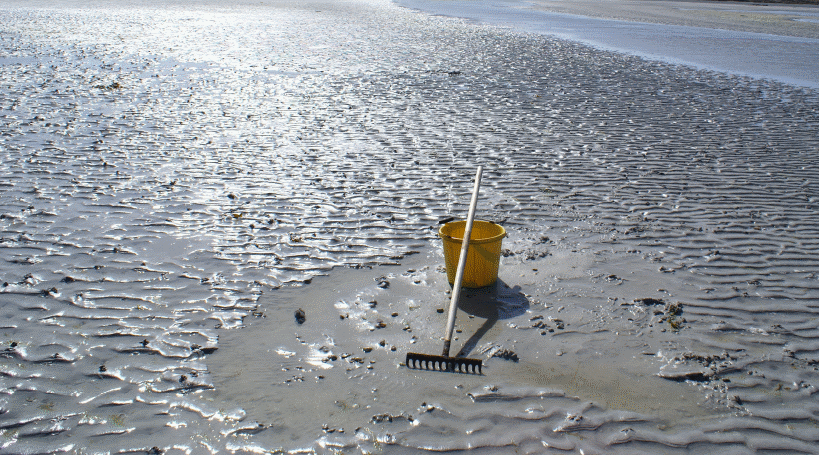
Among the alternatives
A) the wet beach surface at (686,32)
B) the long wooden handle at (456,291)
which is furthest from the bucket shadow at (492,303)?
the wet beach surface at (686,32)

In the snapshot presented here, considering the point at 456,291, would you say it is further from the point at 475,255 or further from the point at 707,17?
the point at 707,17

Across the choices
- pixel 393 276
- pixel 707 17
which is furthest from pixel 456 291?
pixel 707 17

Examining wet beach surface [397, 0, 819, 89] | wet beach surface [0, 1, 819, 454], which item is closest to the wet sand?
wet beach surface [397, 0, 819, 89]

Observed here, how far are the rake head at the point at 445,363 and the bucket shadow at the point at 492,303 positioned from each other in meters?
0.40

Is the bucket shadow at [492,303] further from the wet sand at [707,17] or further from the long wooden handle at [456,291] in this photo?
the wet sand at [707,17]

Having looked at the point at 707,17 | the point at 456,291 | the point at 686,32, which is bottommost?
the point at 456,291

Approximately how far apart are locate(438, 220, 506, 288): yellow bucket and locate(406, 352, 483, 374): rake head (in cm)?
93

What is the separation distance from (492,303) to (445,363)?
907 mm

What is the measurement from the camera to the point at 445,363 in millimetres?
3801

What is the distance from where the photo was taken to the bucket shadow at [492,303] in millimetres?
4387

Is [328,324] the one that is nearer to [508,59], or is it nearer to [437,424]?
[437,424]

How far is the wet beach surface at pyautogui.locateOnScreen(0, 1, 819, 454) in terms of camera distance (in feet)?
11.1

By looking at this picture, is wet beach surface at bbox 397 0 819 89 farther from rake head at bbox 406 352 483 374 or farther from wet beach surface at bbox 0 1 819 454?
rake head at bbox 406 352 483 374

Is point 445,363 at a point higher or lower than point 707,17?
lower
